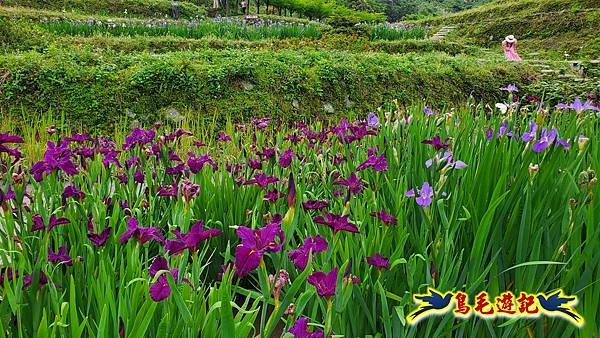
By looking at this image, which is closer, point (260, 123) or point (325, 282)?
point (325, 282)

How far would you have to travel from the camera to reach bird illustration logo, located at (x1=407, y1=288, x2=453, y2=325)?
0.99 m

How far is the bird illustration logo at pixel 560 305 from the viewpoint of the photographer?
3.30 ft

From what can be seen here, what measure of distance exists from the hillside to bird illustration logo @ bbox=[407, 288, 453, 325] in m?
13.6

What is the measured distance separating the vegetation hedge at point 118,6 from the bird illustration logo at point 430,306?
20.1 meters

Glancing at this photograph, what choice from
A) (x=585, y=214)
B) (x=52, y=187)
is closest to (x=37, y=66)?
(x=52, y=187)

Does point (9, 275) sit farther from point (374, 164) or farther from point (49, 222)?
point (374, 164)

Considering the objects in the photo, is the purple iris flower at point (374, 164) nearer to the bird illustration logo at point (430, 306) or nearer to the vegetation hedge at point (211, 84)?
the bird illustration logo at point (430, 306)

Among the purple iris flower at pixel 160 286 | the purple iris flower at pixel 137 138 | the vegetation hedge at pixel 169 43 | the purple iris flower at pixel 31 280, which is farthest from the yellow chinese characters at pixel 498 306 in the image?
the vegetation hedge at pixel 169 43

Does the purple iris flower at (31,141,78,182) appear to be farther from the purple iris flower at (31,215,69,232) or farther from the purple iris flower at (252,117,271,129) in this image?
the purple iris flower at (252,117,271,129)

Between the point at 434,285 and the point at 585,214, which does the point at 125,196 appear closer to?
the point at 434,285

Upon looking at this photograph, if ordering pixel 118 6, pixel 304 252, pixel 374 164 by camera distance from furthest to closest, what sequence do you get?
1. pixel 118 6
2. pixel 374 164
3. pixel 304 252

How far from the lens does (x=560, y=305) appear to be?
3.39 ft

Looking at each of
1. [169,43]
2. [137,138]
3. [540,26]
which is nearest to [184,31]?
[169,43]

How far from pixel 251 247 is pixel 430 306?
1.37ft
